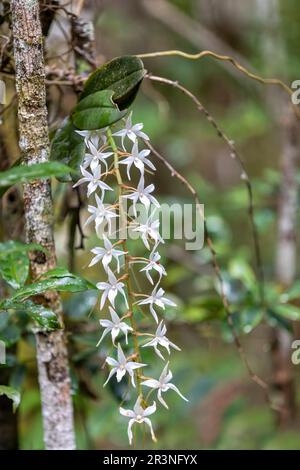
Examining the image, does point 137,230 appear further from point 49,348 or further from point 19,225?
point 19,225

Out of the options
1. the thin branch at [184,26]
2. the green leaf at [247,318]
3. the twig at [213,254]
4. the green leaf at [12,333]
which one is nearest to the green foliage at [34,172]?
the twig at [213,254]

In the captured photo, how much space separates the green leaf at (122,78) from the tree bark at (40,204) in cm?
9

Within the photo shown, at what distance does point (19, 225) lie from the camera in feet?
4.04

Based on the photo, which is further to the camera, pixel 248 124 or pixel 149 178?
pixel 149 178

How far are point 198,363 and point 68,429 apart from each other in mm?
1215

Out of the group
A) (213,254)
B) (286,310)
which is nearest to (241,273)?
(286,310)

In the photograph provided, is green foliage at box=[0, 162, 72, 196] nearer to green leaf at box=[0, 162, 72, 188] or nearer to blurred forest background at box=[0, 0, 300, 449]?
green leaf at box=[0, 162, 72, 188]

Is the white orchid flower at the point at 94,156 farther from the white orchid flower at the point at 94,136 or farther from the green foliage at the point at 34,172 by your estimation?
the green foliage at the point at 34,172

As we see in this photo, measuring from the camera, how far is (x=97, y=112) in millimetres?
877

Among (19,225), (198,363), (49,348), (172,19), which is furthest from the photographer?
(172,19)

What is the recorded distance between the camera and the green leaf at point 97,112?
33.7 inches

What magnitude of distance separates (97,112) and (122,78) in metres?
0.06

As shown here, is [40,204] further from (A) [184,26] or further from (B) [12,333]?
(A) [184,26]
